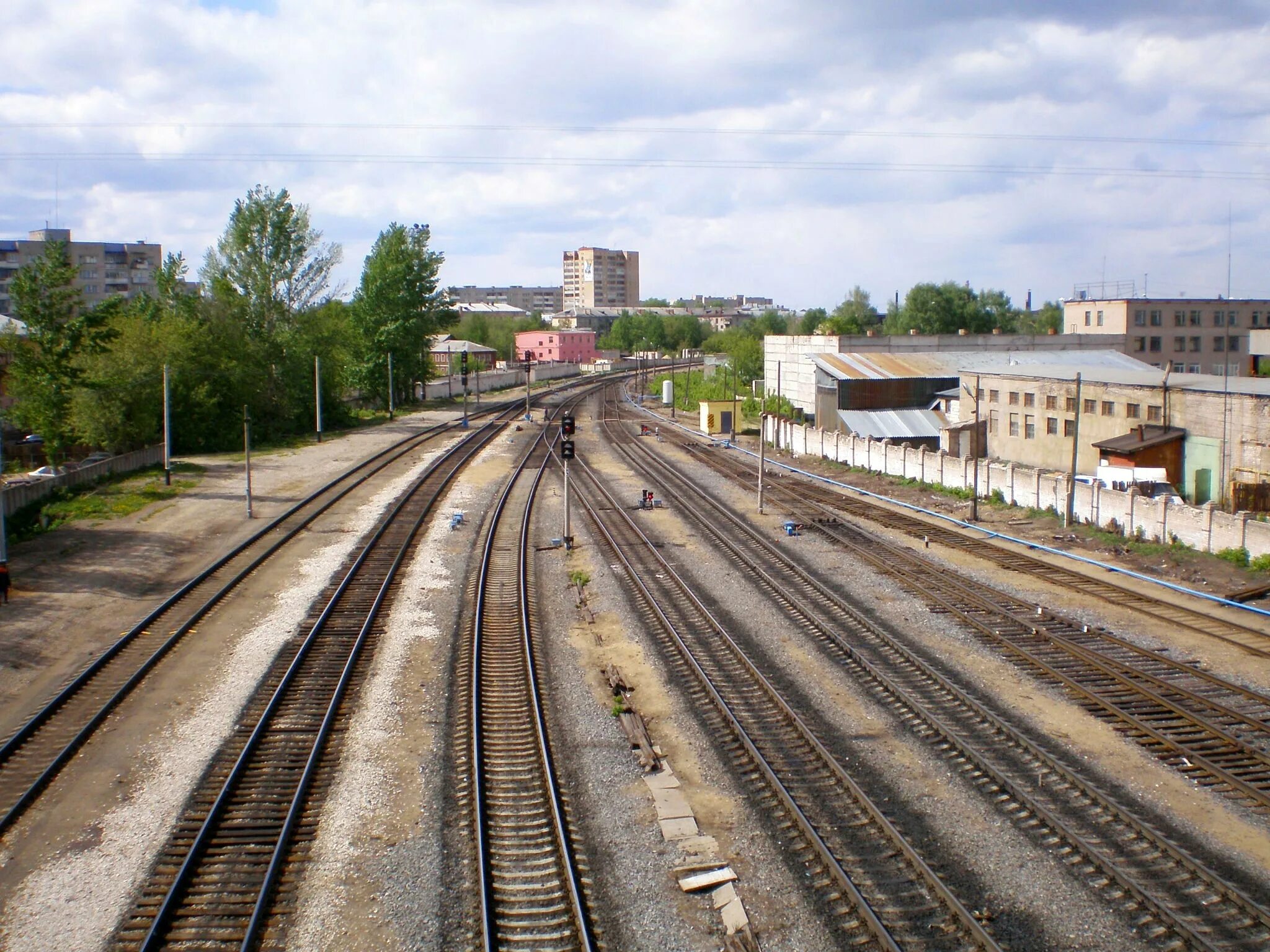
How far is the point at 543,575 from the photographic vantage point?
61.1 ft

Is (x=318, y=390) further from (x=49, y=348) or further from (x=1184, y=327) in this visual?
(x=1184, y=327)

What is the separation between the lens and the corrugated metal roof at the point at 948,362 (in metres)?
41.2

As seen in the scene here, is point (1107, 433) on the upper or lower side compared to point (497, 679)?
upper

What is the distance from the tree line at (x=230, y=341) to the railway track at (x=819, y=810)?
25316 mm

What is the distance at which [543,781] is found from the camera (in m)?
9.82

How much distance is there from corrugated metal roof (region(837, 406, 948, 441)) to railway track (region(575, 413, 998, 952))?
24347 mm

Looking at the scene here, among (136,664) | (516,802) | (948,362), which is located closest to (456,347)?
(948,362)

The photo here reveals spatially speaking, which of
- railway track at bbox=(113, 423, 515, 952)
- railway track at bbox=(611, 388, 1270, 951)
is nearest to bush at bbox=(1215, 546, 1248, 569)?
railway track at bbox=(611, 388, 1270, 951)

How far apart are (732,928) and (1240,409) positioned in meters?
22.3

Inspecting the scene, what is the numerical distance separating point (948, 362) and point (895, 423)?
6.88m

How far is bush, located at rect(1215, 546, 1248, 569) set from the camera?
1847 centimetres

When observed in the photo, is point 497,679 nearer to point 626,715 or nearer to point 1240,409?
point 626,715

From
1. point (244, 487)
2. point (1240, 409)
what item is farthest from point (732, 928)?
point (244, 487)

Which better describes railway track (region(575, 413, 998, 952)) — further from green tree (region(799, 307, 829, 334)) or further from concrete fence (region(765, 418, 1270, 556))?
green tree (region(799, 307, 829, 334))
